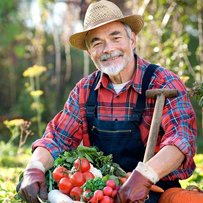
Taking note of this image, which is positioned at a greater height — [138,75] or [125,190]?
[138,75]

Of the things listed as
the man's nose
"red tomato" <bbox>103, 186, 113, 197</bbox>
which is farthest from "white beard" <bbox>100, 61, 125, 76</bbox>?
"red tomato" <bbox>103, 186, 113, 197</bbox>

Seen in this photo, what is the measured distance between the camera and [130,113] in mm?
3994

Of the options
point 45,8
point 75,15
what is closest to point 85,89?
point 75,15

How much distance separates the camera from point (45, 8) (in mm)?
11781

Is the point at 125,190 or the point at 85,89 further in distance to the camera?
the point at 85,89

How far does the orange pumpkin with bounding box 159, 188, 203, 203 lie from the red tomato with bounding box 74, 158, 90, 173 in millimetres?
552

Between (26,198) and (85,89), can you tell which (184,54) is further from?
(26,198)

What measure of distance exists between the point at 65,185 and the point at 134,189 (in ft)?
1.43

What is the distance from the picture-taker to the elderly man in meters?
3.75

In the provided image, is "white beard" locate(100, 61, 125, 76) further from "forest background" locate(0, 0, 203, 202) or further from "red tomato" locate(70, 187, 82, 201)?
"forest background" locate(0, 0, 203, 202)

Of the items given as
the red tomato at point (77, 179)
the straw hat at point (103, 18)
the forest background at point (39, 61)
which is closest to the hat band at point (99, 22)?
the straw hat at point (103, 18)

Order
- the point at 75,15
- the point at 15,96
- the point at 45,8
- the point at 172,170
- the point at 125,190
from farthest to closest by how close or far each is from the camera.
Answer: the point at 15,96 < the point at 45,8 < the point at 75,15 < the point at 172,170 < the point at 125,190

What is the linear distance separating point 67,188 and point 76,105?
87 cm

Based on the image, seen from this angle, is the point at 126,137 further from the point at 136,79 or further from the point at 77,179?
the point at 77,179
